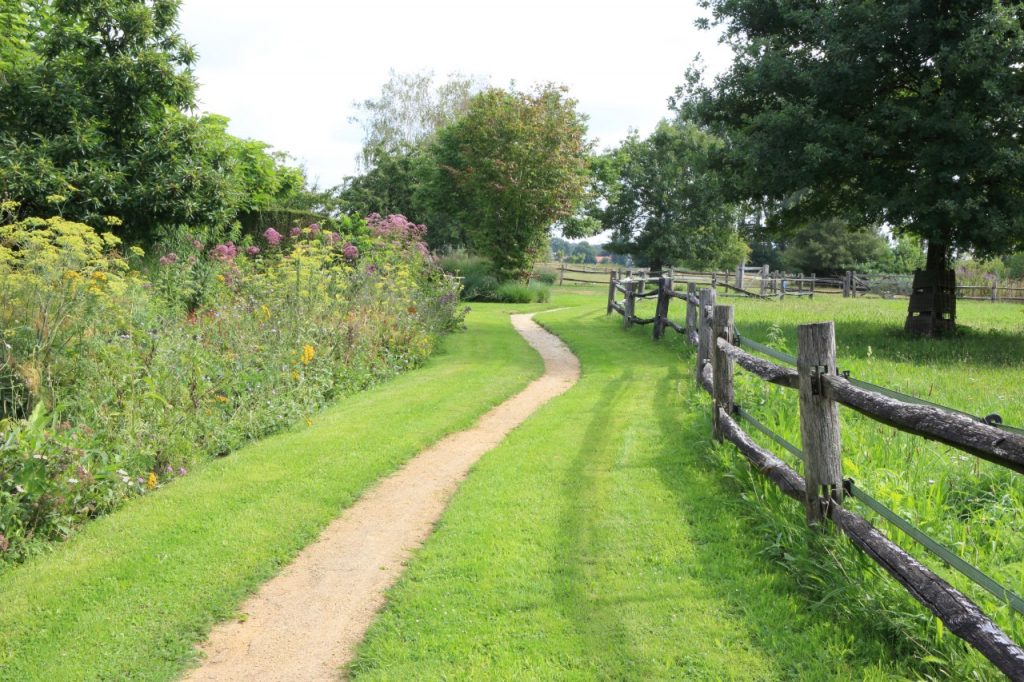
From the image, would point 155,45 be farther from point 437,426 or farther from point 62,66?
point 437,426

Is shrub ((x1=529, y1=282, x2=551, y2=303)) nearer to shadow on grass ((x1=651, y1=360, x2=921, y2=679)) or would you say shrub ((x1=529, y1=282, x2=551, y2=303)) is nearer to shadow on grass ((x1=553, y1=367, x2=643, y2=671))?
shadow on grass ((x1=553, y1=367, x2=643, y2=671))

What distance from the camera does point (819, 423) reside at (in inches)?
179

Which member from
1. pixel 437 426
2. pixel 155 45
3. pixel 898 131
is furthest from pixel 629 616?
pixel 155 45

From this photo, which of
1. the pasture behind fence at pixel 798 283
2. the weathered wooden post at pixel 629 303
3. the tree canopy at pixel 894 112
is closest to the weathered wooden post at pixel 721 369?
the tree canopy at pixel 894 112

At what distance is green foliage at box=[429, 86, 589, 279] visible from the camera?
30844 millimetres

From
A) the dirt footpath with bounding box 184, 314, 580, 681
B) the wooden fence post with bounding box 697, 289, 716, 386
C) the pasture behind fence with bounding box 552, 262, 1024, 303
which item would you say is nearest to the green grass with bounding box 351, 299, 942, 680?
the dirt footpath with bounding box 184, 314, 580, 681

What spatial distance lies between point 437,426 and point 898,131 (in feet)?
38.7

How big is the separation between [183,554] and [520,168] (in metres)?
27.9

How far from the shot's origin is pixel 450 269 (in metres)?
32.8

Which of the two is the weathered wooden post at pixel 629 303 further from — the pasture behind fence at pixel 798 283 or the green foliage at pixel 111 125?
the pasture behind fence at pixel 798 283

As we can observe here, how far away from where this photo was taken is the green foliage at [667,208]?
5178 centimetres

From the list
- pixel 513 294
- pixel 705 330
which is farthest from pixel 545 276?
pixel 705 330

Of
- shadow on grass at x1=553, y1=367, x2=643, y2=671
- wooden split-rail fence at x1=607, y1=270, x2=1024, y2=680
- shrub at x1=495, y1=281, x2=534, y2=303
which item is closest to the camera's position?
wooden split-rail fence at x1=607, y1=270, x2=1024, y2=680

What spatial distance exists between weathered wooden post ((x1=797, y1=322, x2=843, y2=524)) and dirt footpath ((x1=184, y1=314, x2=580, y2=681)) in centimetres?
281
